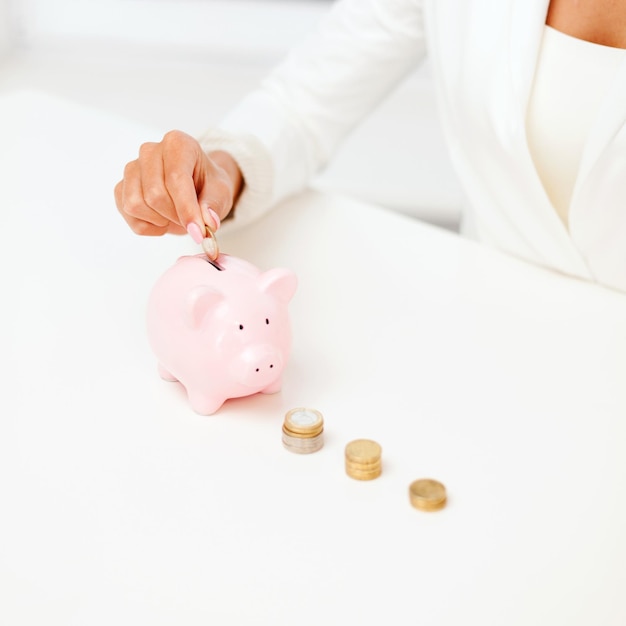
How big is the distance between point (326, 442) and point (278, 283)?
13cm

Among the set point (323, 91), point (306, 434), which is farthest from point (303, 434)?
point (323, 91)

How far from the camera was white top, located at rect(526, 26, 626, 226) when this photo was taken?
895 mm

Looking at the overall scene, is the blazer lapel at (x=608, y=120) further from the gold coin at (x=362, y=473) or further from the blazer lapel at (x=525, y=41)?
the gold coin at (x=362, y=473)

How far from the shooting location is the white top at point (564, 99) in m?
0.90

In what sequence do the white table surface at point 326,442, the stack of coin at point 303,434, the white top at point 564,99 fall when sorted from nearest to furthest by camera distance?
the white table surface at point 326,442 < the stack of coin at point 303,434 < the white top at point 564,99

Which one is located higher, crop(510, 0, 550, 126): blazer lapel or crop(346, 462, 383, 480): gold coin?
crop(510, 0, 550, 126): blazer lapel

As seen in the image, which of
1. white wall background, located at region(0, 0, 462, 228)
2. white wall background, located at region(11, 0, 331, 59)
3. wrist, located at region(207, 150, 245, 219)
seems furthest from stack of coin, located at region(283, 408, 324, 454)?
white wall background, located at region(11, 0, 331, 59)

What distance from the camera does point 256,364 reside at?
708mm

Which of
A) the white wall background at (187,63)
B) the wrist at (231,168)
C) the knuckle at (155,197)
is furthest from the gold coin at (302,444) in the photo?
the white wall background at (187,63)

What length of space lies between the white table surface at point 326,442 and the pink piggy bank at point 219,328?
0.03m

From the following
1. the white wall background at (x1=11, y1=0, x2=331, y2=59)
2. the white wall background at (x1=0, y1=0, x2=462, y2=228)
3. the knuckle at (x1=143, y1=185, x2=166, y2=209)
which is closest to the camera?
the knuckle at (x1=143, y1=185, x2=166, y2=209)

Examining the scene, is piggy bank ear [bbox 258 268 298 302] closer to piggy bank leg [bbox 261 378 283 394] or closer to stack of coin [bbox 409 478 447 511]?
piggy bank leg [bbox 261 378 283 394]

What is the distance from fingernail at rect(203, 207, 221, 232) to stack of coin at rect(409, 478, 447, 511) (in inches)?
10.6

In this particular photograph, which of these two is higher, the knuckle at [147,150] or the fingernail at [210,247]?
the knuckle at [147,150]
